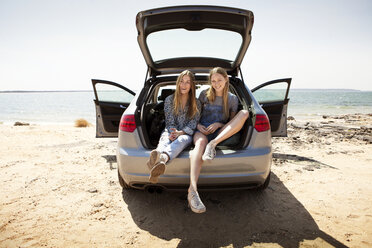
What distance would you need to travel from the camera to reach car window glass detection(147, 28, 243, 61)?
3223mm

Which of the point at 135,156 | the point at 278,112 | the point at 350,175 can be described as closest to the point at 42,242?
the point at 135,156

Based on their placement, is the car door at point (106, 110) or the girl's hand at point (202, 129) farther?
the car door at point (106, 110)

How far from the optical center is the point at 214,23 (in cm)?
305


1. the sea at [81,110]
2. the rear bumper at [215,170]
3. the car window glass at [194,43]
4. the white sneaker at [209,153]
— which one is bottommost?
the sea at [81,110]

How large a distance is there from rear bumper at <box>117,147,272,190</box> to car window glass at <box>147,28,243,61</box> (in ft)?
5.86

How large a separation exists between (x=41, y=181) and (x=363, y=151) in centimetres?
628

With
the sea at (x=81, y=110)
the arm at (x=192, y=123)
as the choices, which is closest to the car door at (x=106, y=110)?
the arm at (x=192, y=123)

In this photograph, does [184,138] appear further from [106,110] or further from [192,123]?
[106,110]

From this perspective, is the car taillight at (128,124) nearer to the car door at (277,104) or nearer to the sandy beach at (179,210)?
the sandy beach at (179,210)

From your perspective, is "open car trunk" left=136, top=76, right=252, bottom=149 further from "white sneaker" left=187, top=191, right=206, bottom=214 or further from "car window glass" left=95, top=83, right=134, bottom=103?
"car window glass" left=95, top=83, right=134, bottom=103

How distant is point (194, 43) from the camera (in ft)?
10.9

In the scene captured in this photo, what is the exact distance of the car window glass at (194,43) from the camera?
127 inches

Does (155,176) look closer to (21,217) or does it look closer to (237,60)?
(21,217)

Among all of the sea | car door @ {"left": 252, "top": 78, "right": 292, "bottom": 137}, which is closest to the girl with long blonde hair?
car door @ {"left": 252, "top": 78, "right": 292, "bottom": 137}
